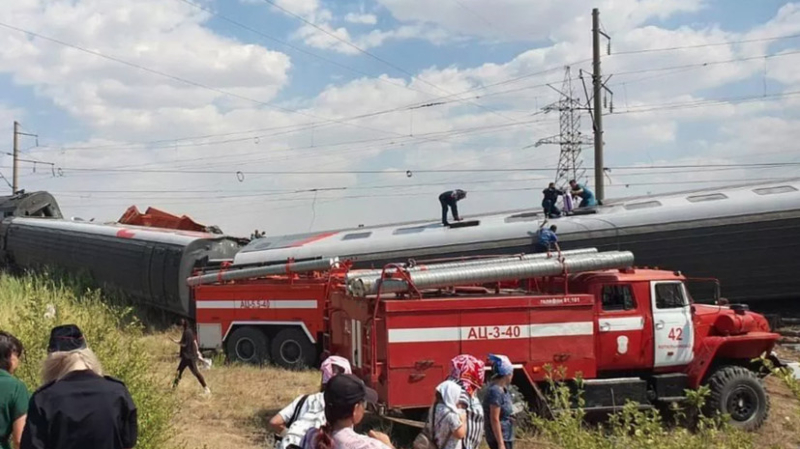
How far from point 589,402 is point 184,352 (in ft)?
21.3

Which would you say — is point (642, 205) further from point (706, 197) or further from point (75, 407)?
point (75, 407)

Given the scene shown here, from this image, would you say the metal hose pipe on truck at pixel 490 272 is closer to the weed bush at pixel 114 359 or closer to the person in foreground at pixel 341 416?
the weed bush at pixel 114 359

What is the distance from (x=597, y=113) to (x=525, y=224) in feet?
21.3

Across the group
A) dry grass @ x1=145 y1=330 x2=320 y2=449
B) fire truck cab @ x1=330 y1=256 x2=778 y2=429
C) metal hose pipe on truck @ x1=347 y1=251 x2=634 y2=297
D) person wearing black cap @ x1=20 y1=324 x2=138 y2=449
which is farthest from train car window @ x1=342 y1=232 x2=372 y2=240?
person wearing black cap @ x1=20 y1=324 x2=138 y2=449

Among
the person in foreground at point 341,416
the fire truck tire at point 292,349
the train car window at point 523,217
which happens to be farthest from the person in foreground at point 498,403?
the train car window at point 523,217

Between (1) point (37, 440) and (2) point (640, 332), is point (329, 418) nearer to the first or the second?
(1) point (37, 440)

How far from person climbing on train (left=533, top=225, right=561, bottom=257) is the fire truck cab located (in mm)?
4895

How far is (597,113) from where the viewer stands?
21500 millimetres

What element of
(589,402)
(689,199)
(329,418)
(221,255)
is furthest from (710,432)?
(221,255)

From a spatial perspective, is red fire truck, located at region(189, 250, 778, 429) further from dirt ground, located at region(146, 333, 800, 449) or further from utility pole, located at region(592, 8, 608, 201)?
utility pole, located at region(592, 8, 608, 201)

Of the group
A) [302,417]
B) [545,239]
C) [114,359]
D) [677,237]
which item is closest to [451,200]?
[545,239]

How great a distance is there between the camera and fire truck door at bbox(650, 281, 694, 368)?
32.0ft

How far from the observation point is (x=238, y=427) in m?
10.2

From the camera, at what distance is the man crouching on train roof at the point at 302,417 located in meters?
4.08
